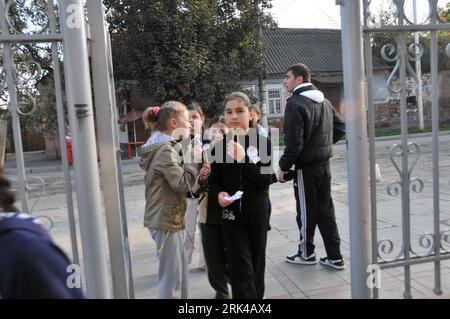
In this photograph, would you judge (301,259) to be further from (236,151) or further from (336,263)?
(236,151)

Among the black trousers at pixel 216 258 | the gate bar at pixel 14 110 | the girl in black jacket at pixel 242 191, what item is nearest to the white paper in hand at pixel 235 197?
the girl in black jacket at pixel 242 191

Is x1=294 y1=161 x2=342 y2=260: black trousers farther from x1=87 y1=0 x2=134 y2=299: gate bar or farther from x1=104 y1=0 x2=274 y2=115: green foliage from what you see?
x1=104 y1=0 x2=274 y2=115: green foliage

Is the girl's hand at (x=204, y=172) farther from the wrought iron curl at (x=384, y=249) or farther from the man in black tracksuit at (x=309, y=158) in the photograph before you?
the wrought iron curl at (x=384, y=249)

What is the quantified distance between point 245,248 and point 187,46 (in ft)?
48.7

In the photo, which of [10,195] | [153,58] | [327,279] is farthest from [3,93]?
[153,58]

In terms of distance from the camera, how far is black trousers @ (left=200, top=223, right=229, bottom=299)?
3.55 metres

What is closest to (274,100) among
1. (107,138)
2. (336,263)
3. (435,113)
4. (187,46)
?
(187,46)

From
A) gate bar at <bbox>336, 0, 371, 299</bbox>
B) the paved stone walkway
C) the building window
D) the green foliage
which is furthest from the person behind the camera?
the building window

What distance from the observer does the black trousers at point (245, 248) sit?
317cm

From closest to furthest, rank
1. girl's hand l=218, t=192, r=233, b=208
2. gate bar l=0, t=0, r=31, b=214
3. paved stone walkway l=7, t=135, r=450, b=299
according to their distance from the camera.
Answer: gate bar l=0, t=0, r=31, b=214 < girl's hand l=218, t=192, r=233, b=208 < paved stone walkway l=7, t=135, r=450, b=299

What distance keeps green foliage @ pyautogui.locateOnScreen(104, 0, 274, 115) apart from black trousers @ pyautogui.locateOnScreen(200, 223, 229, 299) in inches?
555

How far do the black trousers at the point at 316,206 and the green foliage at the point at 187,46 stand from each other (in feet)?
44.0

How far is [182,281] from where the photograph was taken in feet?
11.7

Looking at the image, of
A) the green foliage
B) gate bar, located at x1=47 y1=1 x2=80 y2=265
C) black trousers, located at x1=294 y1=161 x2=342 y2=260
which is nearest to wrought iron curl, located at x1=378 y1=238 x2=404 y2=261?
black trousers, located at x1=294 y1=161 x2=342 y2=260
